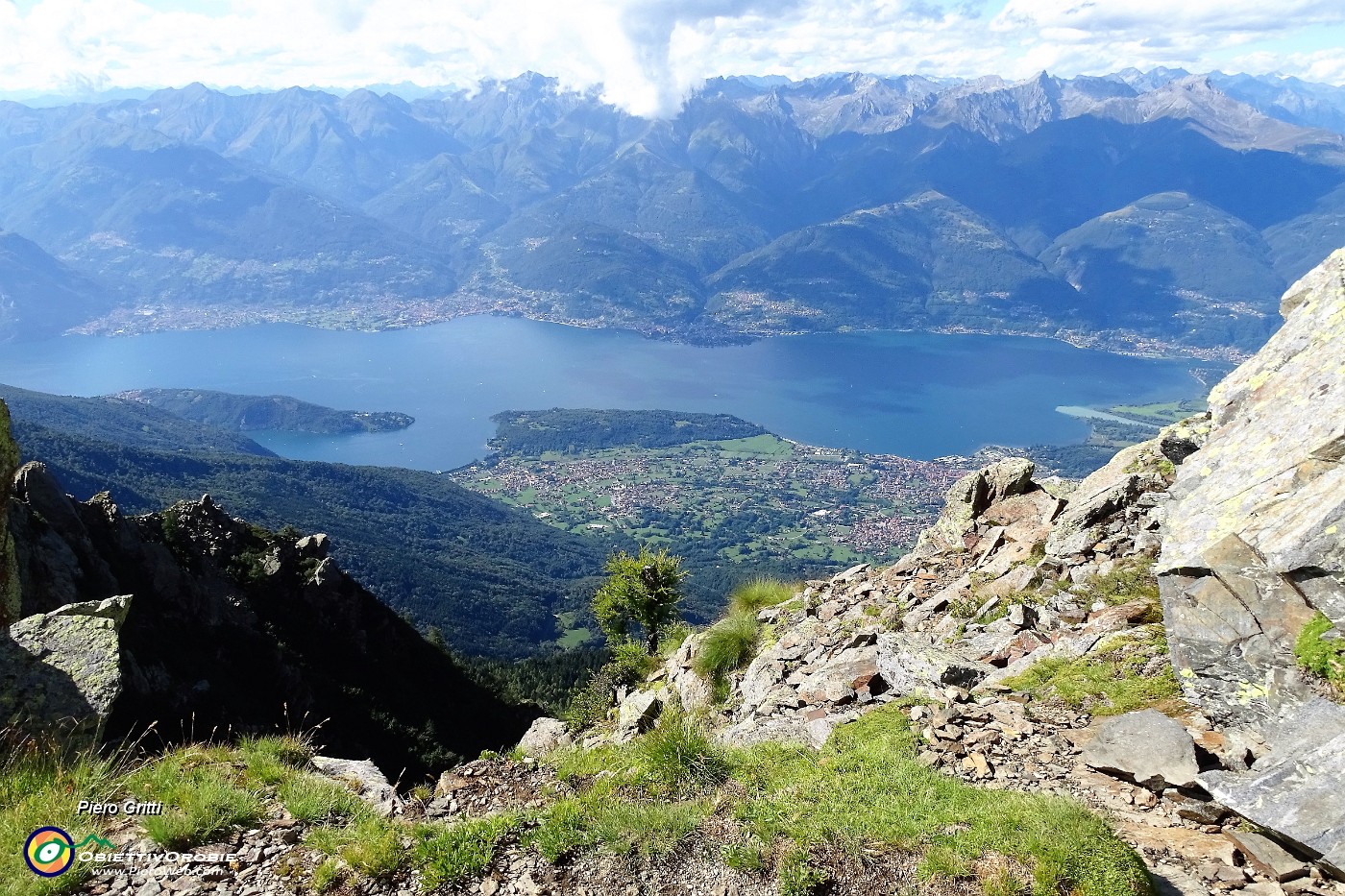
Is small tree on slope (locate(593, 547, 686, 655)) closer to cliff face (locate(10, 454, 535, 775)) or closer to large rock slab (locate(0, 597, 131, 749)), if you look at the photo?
cliff face (locate(10, 454, 535, 775))

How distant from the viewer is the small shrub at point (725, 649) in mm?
17641

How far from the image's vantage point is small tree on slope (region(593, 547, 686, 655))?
27.7 m

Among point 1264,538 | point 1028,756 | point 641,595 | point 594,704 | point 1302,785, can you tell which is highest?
point 1264,538

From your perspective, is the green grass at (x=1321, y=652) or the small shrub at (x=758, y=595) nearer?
the green grass at (x=1321, y=652)

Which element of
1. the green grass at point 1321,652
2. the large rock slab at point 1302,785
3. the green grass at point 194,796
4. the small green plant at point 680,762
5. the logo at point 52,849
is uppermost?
the green grass at point 1321,652

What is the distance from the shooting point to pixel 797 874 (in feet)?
23.3

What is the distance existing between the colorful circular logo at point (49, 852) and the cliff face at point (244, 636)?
302 cm

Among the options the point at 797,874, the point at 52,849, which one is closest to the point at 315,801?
the point at 52,849

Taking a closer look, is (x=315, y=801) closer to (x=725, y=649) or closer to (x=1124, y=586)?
(x=725, y=649)

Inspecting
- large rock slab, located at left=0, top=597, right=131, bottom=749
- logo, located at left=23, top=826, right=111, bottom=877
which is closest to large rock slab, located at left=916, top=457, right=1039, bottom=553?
large rock slab, located at left=0, top=597, right=131, bottom=749

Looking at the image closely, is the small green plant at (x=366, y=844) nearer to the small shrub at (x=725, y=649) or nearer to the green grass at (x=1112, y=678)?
the green grass at (x=1112, y=678)

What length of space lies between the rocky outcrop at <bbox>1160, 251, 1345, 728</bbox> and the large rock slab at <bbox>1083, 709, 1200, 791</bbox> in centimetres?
68

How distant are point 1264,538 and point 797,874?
6.90 meters

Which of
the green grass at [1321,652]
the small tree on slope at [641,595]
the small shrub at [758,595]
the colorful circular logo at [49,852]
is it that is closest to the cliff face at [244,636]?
the colorful circular logo at [49,852]
